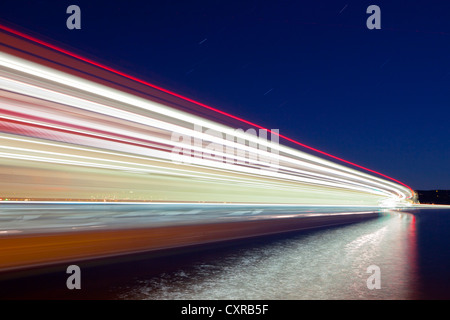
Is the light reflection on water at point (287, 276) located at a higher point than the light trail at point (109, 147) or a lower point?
lower

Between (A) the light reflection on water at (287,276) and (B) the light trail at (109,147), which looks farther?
(B) the light trail at (109,147)

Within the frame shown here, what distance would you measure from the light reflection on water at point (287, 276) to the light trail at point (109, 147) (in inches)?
157

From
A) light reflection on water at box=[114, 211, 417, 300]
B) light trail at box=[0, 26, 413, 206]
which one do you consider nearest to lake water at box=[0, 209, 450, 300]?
light reflection on water at box=[114, 211, 417, 300]

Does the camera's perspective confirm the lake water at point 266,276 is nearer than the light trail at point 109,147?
Yes

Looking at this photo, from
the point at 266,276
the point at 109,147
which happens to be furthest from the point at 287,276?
the point at 109,147

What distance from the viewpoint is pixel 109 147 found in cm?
1137

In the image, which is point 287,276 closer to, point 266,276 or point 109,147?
A: point 266,276

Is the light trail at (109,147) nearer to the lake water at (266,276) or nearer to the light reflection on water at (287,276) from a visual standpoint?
the lake water at (266,276)

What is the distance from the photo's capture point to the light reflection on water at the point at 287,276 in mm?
5438

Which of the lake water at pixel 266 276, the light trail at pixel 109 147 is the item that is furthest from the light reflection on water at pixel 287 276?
the light trail at pixel 109 147

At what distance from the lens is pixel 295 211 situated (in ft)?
74.6

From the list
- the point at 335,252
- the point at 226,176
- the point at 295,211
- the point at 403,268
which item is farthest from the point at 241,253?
the point at 295,211

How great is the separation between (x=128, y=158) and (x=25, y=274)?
584cm
